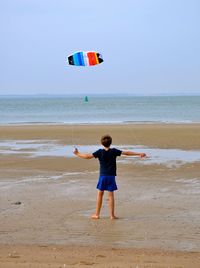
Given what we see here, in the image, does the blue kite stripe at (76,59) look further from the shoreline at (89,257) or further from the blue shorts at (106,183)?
the shoreline at (89,257)

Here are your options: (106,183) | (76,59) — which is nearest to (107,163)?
(106,183)

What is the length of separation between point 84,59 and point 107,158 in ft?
10.6

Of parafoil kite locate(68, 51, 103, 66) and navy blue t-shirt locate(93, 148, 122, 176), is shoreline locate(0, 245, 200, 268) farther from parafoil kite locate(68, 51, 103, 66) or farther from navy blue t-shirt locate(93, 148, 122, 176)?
parafoil kite locate(68, 51, 103, 66)

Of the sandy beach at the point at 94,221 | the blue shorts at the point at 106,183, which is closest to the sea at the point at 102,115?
the sandy beach at the point at 94,221

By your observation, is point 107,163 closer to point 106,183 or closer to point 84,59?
point 106,183

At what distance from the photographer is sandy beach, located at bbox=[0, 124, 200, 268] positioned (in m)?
7.27

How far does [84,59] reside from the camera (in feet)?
41.2

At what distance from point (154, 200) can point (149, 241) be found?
326cm

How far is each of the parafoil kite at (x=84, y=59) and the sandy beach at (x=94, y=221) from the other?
8.88 feet

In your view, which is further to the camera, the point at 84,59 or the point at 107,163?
the point at 84,59

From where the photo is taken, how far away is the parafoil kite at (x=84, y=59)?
40.9 ft

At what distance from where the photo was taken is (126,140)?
26.8 m

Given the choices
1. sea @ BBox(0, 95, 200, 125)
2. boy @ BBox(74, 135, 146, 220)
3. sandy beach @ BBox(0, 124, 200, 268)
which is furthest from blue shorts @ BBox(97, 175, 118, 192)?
sea @ BBox(0, 95, 200, 125)

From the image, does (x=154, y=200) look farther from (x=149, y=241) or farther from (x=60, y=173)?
(x=60, y=173)
